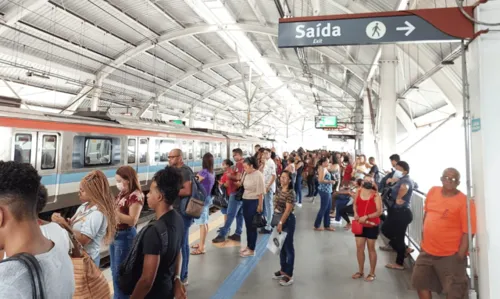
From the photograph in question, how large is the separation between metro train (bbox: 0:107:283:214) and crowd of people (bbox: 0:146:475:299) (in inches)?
146

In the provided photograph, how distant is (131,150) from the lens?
9.88 metres

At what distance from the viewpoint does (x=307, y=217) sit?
838 cm

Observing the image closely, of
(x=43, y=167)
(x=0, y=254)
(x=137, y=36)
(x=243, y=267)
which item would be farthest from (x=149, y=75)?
(x=0, y=254)

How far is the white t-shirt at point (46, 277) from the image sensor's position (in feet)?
3.51

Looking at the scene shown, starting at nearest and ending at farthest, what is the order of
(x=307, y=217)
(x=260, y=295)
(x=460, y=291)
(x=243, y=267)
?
(x=460, y=291), (x=260, y=295), (x=243, y=267), (x=307, y=217)

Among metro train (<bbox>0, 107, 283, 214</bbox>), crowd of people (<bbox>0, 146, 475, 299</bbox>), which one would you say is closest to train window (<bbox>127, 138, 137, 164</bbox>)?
metro train (<bbox>0, 107, 283, 214</bbox>)

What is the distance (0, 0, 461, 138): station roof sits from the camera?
11.8 m

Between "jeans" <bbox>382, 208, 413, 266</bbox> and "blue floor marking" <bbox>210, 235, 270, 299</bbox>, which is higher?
"jeans" <bbox>382, 208, 413, 266</bbox>

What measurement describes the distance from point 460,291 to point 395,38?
2.42 metres

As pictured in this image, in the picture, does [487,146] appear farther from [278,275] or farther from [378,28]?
[278,275]

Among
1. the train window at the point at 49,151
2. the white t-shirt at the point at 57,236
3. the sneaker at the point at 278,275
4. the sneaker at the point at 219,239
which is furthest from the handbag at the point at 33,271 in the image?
the train window at the point at 49,151

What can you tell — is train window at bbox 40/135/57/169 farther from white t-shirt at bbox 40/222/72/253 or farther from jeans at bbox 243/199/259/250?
white t-shirt at bbox 40/222/72/253

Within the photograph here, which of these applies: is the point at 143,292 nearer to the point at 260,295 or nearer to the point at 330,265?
the point at 260,295

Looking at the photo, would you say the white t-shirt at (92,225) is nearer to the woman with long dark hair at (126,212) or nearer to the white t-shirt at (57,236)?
the woman with long dark hair at (126,212)
